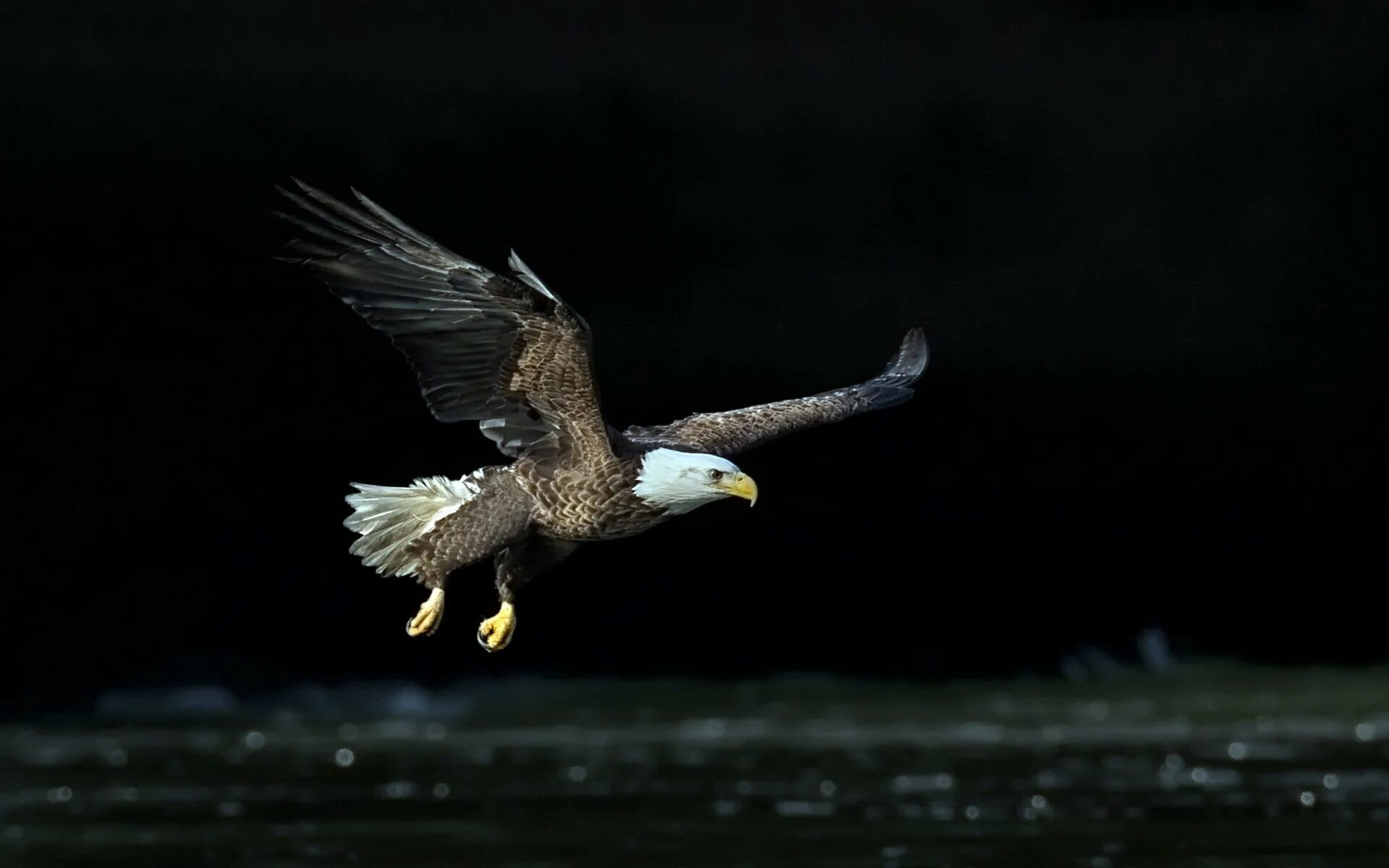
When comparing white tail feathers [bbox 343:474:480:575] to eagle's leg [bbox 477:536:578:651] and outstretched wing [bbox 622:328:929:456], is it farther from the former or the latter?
outstretched wing [bbox 622:328:929:456]

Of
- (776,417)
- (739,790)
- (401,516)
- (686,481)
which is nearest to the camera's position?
(686,481)

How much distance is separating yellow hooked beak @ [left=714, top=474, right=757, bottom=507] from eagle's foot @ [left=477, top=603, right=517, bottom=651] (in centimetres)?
78

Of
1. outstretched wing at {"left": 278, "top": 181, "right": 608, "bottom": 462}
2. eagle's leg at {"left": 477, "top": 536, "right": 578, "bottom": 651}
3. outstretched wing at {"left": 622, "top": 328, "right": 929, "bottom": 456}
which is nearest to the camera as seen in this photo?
outstretched wing at {"left": 278, "top": 181, "right": 608, "bottom": 462}

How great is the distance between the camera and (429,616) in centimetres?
750

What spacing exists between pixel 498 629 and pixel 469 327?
0.95m

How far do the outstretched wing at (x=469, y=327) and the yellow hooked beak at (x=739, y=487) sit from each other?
402 millimetres

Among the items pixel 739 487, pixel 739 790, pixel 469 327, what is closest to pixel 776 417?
pixel 739 487

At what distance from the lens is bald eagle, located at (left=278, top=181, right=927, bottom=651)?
732 cm

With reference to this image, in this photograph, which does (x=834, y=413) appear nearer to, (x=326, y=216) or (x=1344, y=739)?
(x=326, y=216)

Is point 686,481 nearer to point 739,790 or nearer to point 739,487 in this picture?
point 739,487

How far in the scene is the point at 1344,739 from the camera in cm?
2605

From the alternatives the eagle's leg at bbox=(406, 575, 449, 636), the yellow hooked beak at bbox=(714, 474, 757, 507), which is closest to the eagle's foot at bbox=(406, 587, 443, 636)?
the eagle's leg at bbox=(406, 575, 449, 636)

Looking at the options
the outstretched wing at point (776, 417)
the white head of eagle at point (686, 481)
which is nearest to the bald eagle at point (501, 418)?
the white head of eagle at point (686, 481)

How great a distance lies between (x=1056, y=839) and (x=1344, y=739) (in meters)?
8.30
